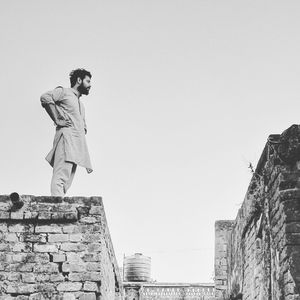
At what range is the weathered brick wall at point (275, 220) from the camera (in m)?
5.04

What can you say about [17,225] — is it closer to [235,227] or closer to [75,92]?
[75,92]

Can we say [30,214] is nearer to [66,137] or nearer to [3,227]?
[3,227]

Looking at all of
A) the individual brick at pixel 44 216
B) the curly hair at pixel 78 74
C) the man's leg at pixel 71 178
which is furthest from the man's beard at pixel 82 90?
the individual brick at pixel 44 216

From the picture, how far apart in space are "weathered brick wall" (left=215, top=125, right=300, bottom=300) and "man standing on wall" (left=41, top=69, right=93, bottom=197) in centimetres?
218

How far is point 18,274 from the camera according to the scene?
6.11 m

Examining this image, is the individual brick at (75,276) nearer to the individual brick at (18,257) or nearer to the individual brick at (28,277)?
the individual brick at (28,277)

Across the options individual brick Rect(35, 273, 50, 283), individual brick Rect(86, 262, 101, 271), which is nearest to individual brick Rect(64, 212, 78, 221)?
individual brick Rect(86, 262, 101, 271)

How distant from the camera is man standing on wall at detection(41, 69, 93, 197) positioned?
263 inches

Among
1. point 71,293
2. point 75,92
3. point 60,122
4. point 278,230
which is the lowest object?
point 71,293

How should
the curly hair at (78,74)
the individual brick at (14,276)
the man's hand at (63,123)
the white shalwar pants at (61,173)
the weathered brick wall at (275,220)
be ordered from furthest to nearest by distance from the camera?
1. the curly hair at (78,74)
2. the man's hand at (63,123)
3. the white shalwar pants at (61,173)
4. the individual brick at (14,276)
5. the weathered brick wall at (275,220)

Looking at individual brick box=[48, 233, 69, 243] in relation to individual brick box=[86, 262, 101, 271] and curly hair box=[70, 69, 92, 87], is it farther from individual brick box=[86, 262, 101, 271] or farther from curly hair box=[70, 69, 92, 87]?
curly hair box=[70, 69, 92, 87]

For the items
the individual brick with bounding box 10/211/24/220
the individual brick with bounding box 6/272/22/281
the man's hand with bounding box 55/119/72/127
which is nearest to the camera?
the individual brick with bounding box 6/272/22/281

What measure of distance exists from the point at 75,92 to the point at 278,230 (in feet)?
10.5

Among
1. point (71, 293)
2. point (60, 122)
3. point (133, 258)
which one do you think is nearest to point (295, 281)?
point (71, 293)
